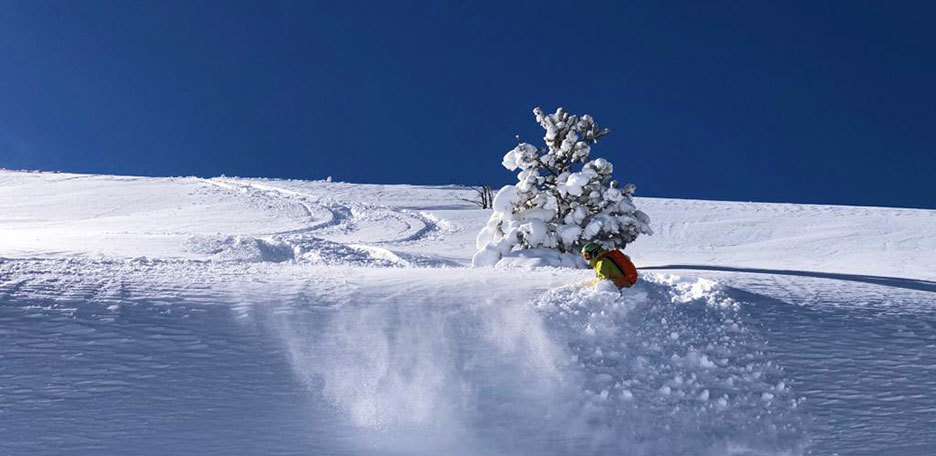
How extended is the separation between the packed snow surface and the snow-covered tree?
6381mm

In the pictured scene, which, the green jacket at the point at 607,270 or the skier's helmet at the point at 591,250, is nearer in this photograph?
the green jacket at the point at 607,270

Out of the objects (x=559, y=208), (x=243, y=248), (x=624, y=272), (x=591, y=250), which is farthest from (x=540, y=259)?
(x=624, y=272)

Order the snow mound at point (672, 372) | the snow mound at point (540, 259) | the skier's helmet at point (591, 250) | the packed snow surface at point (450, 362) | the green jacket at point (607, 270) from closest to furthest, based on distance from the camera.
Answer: the packed snow surface at point (450, 362), the snow mound at point (672, 372), the green jacket at point (607, 270), the skier's helmet at point (591, 250), the snow mound at point (540, 259)

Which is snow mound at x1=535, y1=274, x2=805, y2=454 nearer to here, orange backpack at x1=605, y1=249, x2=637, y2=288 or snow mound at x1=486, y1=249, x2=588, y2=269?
orange backpack at x1=605, y1=249, x2=637, y2=288

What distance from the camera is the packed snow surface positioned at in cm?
729

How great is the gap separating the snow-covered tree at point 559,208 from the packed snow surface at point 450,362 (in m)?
6.38

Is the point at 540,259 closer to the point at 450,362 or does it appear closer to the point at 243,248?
the point at 243,248

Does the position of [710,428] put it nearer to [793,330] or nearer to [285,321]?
[793,330]

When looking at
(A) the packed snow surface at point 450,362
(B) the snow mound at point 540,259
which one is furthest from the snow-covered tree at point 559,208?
(A) the packed snow surface at point 450,362

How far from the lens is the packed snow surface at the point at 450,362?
7285mm

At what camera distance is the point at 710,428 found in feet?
25.0

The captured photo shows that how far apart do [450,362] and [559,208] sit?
1104 centimetres

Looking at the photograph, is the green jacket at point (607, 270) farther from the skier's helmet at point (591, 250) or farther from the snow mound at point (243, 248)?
the snow mound at point (243, 248)

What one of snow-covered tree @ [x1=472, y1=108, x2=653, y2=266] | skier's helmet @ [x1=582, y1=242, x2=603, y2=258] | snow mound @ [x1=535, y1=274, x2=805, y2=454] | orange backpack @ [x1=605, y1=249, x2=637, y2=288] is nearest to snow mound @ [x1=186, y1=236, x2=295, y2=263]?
snow-covered tree @ [x1=472, y1=108, x2=653, y2=266]
